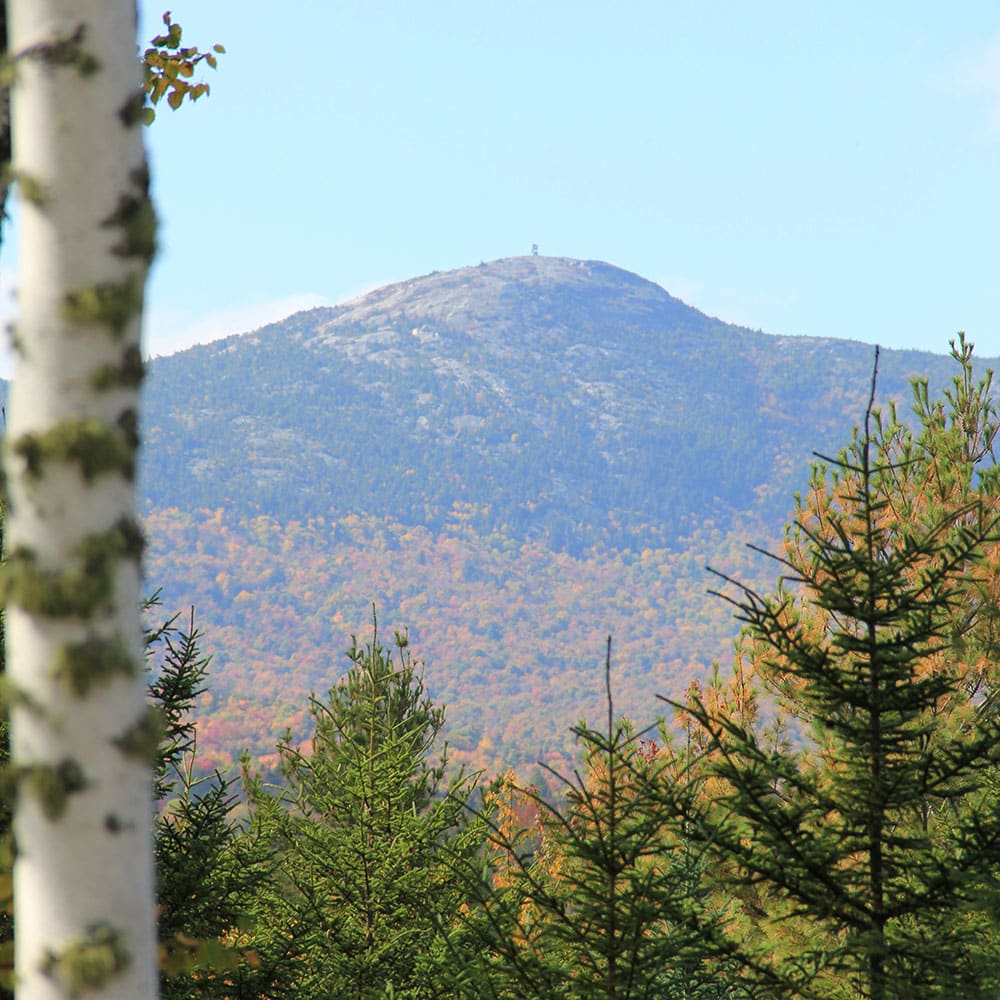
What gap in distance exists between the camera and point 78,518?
1.66 metres

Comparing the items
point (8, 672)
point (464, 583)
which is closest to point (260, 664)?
point (464, 583)

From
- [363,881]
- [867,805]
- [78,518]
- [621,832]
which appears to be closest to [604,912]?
[621,832]

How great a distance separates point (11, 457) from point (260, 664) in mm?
140656

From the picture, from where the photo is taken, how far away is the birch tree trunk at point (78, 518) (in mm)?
1562

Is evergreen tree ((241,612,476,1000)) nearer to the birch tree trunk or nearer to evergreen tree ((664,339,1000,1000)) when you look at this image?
evergreen tree ((664,339,1000,1000))

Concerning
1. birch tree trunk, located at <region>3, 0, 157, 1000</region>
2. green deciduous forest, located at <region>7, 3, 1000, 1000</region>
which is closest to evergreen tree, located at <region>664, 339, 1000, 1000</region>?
green deciduous forest, located at <region>7, 3, 1000, 1000</region>

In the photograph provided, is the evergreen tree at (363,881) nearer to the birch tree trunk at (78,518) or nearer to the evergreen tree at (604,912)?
the evergreen tree at (604,912)

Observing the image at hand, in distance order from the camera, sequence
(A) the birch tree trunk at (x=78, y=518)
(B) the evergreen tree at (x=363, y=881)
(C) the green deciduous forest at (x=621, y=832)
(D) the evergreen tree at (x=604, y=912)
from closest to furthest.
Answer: (A) the birch tree trunk at (x=78, y=518)
(C) the green deciduous forest at (x=621, y=832)
(D) the evergreen tree at (x=604, y=912)
(B) the evergreen tree at (x=363, y=881)

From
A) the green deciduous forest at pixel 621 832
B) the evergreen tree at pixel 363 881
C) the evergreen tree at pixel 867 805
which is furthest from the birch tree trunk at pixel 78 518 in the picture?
the evergreen tree at pixel 363 881

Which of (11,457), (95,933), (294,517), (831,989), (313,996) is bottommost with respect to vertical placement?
(313,996)

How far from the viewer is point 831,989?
156 inches

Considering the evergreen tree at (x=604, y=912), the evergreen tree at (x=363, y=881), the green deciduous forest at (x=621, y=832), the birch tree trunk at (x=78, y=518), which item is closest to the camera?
the birch tree trunk at (x=78, y=518)

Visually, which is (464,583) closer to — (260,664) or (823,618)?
(260,664)

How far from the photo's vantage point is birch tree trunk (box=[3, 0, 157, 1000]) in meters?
1.56
